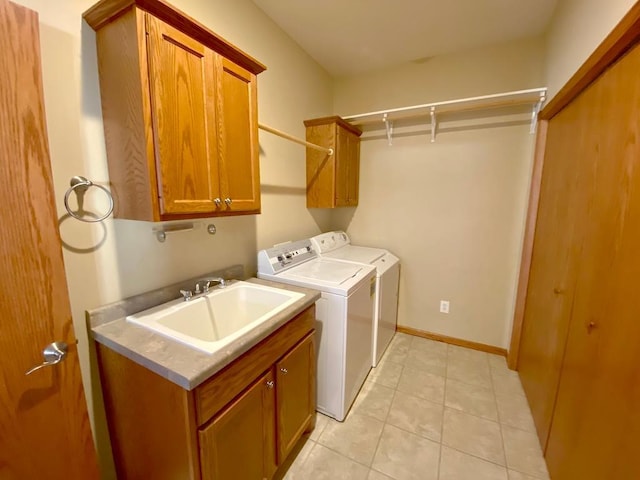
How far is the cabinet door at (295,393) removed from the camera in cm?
129

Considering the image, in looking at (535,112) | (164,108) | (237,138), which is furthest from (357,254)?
(164,108)

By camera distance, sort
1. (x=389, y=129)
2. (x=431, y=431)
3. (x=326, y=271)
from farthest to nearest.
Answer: (x=389, y=129), (x=326, y=271), (x=431, y=431)

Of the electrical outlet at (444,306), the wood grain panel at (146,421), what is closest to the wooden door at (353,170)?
the electrical outlet at (444,306)

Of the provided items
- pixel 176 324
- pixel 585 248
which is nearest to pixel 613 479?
pixel 585 248

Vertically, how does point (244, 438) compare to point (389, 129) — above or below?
below

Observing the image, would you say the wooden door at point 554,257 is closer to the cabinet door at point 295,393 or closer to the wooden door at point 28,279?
the cabinet door at point 295,393

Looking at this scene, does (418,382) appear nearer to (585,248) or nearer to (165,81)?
(585,248)

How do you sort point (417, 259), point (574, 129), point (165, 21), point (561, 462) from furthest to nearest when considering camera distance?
1. point (417, 259)
2. point (574, 129)
3. point (561, 462)
4. point (165, 21)

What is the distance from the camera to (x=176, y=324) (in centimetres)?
128

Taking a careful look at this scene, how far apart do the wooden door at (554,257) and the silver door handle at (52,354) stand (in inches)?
82.5

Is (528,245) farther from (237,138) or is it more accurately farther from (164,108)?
(164,108)

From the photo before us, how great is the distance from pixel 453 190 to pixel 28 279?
273 centimetres

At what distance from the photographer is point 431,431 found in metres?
1.69

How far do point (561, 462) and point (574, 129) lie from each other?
166 cm
